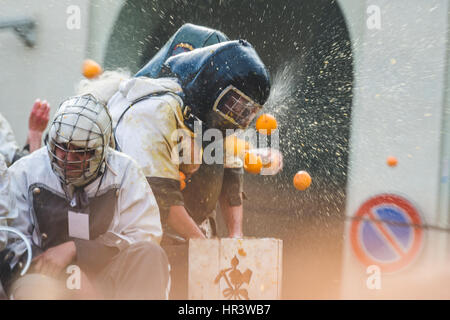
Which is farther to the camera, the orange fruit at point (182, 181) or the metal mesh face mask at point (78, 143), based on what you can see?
the orange fruit at point (182, 181)

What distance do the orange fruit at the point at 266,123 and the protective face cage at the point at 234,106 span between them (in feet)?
0.78

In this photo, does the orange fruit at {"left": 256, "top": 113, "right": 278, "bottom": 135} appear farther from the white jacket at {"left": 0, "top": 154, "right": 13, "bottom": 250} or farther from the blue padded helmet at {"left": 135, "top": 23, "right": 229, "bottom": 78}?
the white jacket at {"left": 0, "top": 154, "right": 13, "bottom": 250}

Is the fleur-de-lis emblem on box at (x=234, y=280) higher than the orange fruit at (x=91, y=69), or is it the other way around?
the orange fruit at (x=91, y=69)

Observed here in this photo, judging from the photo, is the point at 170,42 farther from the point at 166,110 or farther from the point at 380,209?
the point at 380,209

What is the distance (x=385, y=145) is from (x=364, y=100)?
37 cm

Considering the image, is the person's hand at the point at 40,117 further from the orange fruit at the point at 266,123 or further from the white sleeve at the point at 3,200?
the orange fruit at the point at 266,123

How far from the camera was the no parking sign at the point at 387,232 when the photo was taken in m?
3.74

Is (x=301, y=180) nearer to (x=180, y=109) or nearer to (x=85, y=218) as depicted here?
(x=180, y=109)

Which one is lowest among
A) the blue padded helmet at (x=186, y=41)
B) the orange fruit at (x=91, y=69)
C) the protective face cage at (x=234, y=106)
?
the protective face cage at (x=234, y=106)

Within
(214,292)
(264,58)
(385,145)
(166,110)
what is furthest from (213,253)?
(385,145)

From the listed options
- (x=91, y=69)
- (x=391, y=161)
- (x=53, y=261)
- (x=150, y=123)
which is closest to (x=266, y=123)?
(x=150, y=123)

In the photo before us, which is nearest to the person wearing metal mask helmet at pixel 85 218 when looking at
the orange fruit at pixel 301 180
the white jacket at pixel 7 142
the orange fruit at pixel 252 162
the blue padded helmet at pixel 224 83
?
the white jacket at pixel 7 142

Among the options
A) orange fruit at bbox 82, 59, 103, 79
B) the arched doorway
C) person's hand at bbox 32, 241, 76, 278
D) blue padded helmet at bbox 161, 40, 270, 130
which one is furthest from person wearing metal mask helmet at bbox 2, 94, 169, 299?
the arched doorway

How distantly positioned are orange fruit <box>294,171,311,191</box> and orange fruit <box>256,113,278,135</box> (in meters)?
0.45
